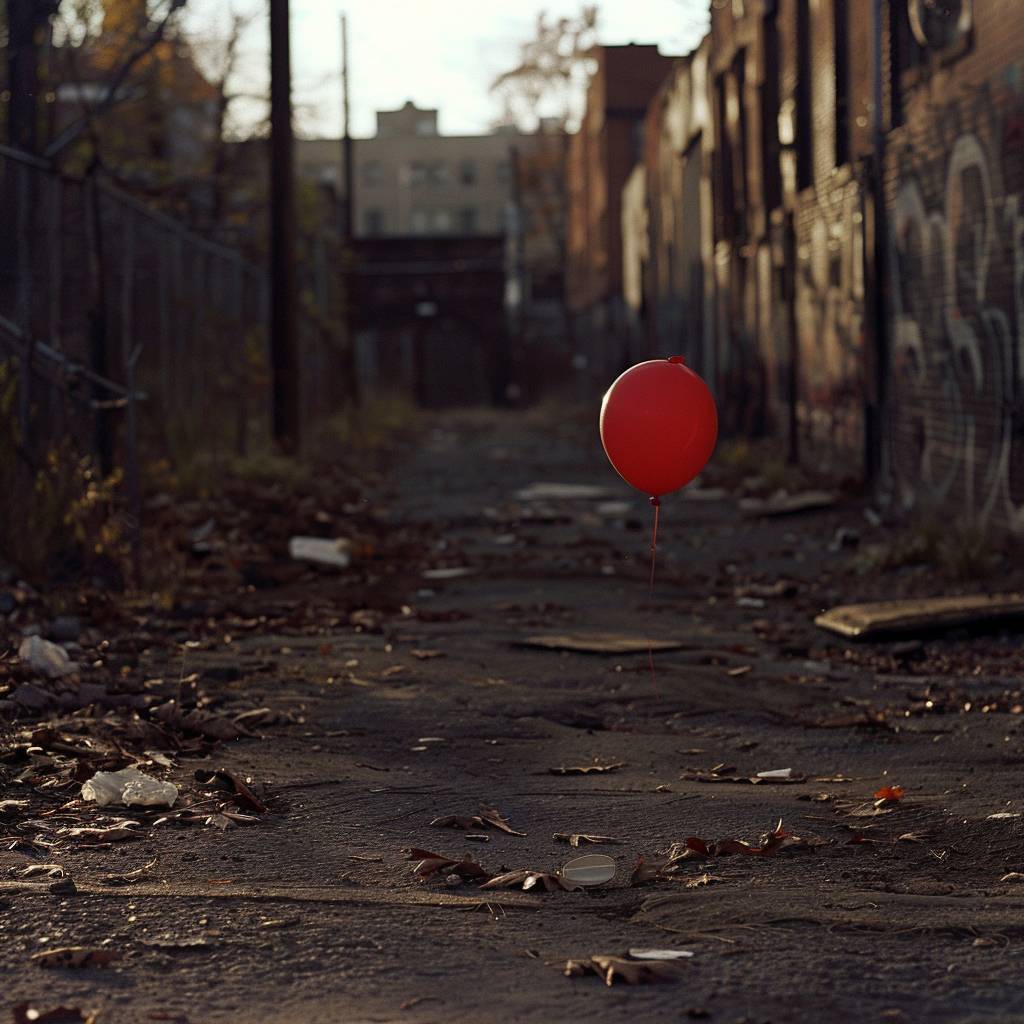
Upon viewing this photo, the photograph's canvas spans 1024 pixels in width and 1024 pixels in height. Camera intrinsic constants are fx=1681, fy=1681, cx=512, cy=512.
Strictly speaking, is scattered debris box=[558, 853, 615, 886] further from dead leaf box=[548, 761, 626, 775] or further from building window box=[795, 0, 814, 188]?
building window box=[795, 0, 814, 188]

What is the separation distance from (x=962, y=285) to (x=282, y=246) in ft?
27.2

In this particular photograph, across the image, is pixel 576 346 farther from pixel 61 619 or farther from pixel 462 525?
pixel 61 619

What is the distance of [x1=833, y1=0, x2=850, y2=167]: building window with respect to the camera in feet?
51.3

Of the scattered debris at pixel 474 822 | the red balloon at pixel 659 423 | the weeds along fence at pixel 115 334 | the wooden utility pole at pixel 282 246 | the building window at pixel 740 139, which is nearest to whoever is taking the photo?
the scattered debris at pixel 474 822

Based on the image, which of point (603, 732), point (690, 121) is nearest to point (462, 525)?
point (603, 732)

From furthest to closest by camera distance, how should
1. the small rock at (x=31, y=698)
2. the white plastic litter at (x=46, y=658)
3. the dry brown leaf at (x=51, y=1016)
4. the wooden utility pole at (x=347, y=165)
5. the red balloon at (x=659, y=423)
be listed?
the wooden utility pole at (x=347, y=165) → the white plastic litter at (x=46, y=658) → the small rock at (x=31, y=698) → the red balloon at (x=659, y=423) → the dry brown leaf at (x=51, y=1016)

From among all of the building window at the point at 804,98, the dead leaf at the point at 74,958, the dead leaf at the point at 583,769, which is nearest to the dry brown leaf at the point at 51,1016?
the dead leaf at the point at 74,958

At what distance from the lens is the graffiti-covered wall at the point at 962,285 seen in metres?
10.3

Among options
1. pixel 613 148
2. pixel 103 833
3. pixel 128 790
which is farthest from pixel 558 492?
pixel 613 148

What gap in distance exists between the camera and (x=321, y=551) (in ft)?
36.7

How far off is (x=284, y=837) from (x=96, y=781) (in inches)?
28.5

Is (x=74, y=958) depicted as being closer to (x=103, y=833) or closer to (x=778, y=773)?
(x=103, y=833)

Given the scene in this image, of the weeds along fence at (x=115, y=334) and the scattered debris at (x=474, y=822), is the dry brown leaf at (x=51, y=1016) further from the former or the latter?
the weeds along fence at (x=115, y=334)

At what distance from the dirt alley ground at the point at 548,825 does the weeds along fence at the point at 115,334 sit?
62.7 inches
